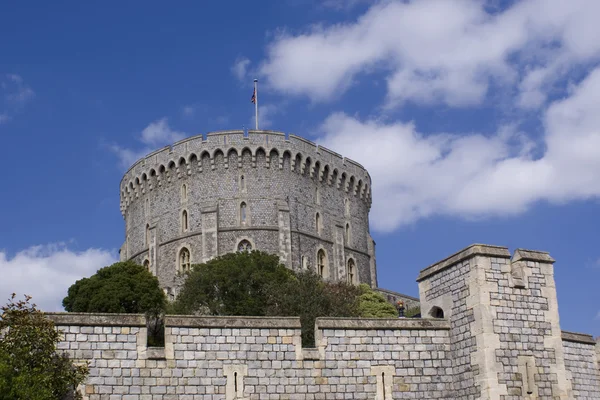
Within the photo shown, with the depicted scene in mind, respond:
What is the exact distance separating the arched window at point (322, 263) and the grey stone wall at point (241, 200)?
1.24ft

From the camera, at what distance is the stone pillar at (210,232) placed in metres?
58.3

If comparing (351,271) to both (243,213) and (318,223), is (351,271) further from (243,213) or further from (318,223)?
(243,213)

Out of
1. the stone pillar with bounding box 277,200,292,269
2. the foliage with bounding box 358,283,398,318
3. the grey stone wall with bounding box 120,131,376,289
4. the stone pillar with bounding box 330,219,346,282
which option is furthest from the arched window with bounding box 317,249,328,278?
the foliage with bounding box 358,283,398,318

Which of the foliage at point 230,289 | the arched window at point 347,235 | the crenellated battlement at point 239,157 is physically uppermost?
the crenellated battlement at point 239,157

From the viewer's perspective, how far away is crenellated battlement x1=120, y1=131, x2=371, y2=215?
60.8 m

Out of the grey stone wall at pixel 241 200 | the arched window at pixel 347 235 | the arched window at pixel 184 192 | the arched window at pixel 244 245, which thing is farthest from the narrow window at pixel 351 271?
the arched window at pixel 184 192

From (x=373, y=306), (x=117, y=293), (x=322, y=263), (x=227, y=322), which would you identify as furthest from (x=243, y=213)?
(x=227, y=322)

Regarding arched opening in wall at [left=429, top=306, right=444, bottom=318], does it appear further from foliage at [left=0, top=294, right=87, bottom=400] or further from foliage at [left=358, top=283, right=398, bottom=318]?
foliage at [left=358, top=283, right=398, bottom=318]

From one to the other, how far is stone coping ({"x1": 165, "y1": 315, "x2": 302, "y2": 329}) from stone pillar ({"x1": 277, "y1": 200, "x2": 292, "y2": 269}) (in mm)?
41283

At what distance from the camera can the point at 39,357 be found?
49.6 feet

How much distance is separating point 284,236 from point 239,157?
6.66 m

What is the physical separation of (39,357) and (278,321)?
A: 4527 mm

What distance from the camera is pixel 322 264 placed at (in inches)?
2440

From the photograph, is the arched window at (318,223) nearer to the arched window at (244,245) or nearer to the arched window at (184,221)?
the arched window at (244,245)
